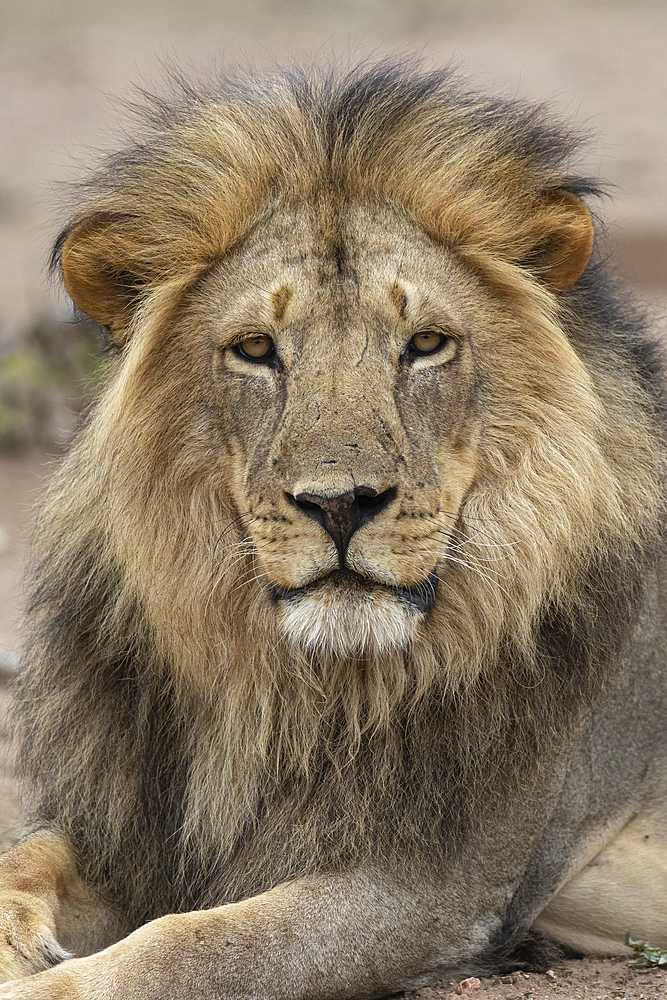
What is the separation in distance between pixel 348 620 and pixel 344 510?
24 centimetres

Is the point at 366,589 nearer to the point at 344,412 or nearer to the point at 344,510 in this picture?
the point at 344,510

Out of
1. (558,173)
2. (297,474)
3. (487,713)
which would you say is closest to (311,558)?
(297,474)

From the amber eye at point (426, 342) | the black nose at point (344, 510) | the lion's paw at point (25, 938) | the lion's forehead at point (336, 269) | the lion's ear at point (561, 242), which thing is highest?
the lion's ear at point (561, 242)

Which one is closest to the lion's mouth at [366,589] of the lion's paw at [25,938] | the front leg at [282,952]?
the front leg at [282,952]

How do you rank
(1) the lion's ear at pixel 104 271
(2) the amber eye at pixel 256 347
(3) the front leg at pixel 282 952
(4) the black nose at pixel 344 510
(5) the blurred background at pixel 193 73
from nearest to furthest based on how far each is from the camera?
(4) the black nose at pixel 344 510 < (3) the front leg at pixel 282 952 < (2) the amber eye at pixel 256 347 < (1) the lion's ear at pixel 104 271 < (5) the blurred background at pixel 193 73

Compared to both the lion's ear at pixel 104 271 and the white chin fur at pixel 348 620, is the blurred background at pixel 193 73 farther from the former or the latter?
the white chin fur at pixel 348 620

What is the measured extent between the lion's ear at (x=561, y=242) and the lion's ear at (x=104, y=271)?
88cm

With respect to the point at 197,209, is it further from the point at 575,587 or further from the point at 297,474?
the point at 575,587

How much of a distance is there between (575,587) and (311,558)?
71cm

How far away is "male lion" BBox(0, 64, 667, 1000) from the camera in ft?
9.14

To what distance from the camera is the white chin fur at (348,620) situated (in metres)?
2.65

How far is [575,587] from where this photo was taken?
9.96 feet

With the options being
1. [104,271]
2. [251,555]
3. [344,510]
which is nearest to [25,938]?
[251,555]

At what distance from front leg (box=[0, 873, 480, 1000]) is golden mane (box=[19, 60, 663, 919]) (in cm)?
13
